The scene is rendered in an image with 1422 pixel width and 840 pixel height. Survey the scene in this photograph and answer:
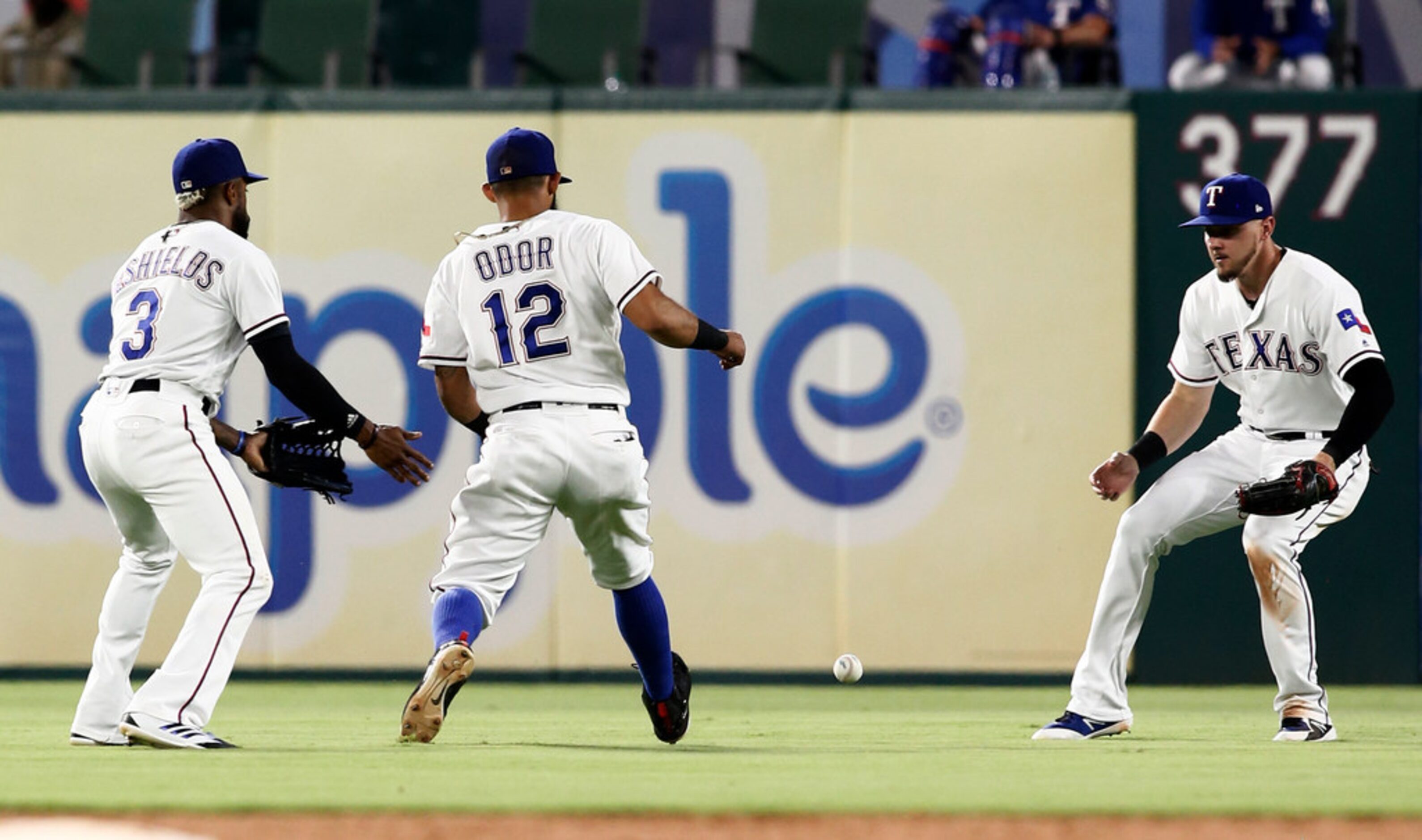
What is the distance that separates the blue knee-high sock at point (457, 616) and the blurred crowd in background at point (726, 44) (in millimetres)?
5347

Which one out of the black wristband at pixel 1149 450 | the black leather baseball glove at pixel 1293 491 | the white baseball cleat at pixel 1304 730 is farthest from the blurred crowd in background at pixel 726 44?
the white baseball cleat at pixel 1304 730

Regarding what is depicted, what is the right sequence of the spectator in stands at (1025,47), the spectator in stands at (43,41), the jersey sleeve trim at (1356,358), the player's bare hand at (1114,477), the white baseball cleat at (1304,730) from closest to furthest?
the jersey sleeve trim at (1356,358) < the white baseball cleat at (1304,730) < the player's bare hand at (1114,477) < the spectator in stands at (1025,47) < the spectator in stands at (43,41)

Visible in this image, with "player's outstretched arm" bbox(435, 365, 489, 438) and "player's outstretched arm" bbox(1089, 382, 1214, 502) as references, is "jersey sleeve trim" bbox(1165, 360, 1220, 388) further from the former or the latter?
"player's outstretched arm" bbox(435, 365, 489, 438)

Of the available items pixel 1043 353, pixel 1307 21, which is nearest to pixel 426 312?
pixel 1043 353

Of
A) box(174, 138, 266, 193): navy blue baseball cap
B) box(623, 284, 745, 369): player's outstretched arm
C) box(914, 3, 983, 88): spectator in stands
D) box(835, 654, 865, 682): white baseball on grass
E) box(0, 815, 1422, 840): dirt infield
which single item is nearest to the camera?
box(0, 815, 1422, 840): dirt infield

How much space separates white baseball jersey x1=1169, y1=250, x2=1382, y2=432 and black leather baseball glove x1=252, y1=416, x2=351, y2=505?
2.93 meters

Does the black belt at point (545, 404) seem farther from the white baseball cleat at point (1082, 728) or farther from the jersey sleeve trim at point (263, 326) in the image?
the white baseball cleat at point (1082, 728)

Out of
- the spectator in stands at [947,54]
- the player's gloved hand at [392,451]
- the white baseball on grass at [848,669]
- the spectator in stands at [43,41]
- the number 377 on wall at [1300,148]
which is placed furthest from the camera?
the spectator in stands at [43,41]

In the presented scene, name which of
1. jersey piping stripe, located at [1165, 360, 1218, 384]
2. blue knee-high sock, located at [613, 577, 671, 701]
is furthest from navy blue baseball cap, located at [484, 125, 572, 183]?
jersey piping stripe, located at [1165, 360, 1218, 384]

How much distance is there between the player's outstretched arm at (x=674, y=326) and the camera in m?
5.77

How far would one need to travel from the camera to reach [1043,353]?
987cm

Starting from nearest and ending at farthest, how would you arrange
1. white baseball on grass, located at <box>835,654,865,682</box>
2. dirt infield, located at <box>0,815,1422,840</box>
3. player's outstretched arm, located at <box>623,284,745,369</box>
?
dirt infield, located at <box>0,815,1422,840</box> < player's outstretched arm, located at <box>623,284,745,369</box> < white baseball on grass, located at <box>835,654,865,682</box>

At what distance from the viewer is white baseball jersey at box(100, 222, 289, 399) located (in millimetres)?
5848

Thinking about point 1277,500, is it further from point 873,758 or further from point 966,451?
point 966,451
